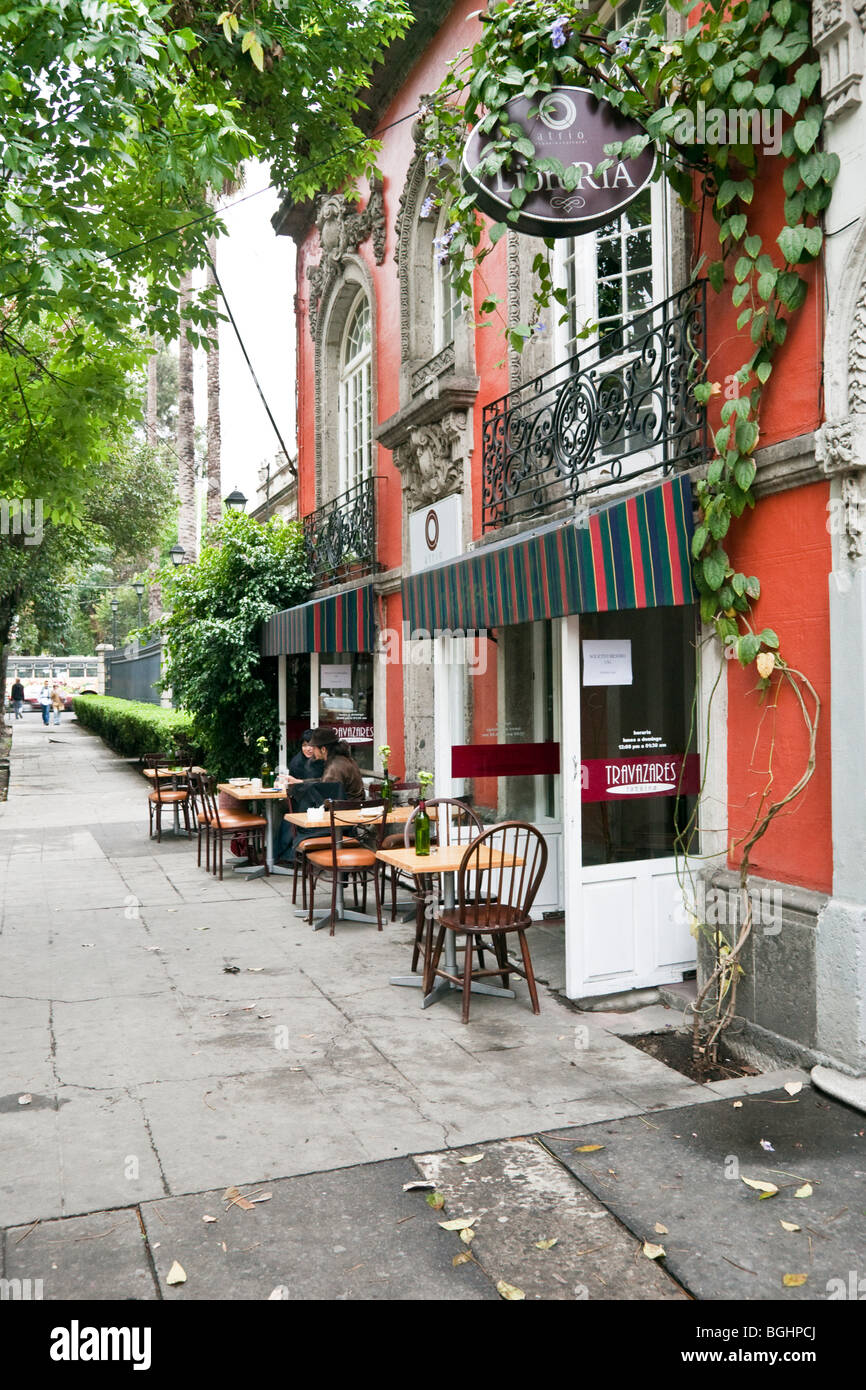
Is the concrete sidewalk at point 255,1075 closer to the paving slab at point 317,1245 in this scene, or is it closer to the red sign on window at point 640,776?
the paving slab at point 317,1245

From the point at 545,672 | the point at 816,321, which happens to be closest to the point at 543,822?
the point at 545,672

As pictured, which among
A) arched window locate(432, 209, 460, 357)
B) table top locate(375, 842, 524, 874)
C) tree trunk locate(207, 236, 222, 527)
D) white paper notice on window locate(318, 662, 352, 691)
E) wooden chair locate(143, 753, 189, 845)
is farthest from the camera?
tree trunk locate(207, 236, 222, 527)

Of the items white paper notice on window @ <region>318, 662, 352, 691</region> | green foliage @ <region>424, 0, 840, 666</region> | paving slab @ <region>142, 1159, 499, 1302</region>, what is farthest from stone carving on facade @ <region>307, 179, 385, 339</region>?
paving slab @ <region>142, 1159, 499, 1302</region>

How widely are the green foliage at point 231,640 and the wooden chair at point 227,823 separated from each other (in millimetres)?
1357

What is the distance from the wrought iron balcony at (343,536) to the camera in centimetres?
1100

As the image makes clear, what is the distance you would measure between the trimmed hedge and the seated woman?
13.7 feet

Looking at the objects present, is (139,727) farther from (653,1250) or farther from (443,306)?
(653,1250)

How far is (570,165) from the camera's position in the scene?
16.3ft

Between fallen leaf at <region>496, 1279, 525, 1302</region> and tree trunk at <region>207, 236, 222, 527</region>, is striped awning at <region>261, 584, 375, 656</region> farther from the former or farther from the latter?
tree trunk at <region>207, 236, 222, 527</region>

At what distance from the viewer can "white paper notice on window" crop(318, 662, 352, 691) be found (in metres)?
11.4

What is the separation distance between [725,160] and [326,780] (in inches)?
233

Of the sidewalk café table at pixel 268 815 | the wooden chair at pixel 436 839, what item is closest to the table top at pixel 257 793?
the sidewalk café table at pixel 268 815

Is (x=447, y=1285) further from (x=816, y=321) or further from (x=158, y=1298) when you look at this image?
(x=816, y=321)

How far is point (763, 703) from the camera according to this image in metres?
4.91
